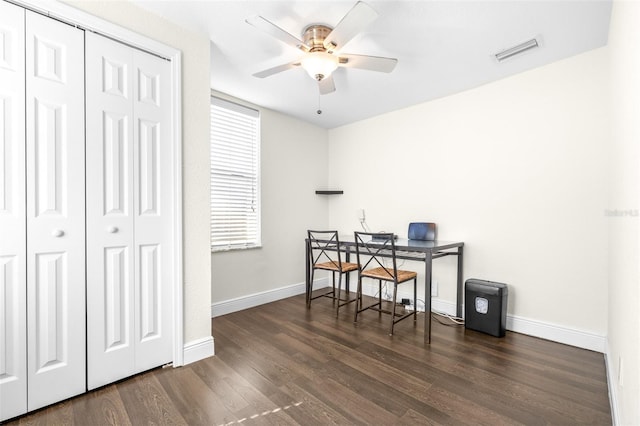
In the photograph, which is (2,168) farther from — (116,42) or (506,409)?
(506,409)

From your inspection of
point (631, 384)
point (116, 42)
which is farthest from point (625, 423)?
point (116, 42)

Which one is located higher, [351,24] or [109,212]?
[351,24]

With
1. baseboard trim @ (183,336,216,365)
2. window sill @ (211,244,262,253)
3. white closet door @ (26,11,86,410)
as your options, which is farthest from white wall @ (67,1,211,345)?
window sill @ (211,244,262,253)

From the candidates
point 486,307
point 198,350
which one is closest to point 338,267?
point 486,307

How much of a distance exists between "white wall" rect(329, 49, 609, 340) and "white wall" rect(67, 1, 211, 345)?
7.66ft

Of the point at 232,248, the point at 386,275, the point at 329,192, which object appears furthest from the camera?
A: the point at 329,192

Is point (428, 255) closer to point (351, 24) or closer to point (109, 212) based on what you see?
point (351, 24)

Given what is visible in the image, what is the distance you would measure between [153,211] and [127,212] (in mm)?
156

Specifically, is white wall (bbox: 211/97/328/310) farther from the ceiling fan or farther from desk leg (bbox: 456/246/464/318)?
desk leg (bbox: 456/246/464/318)

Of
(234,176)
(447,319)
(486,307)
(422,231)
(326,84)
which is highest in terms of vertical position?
(326,84)

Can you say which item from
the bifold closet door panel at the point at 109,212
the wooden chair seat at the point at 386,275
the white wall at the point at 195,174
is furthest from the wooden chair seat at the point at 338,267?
the bifold closet door panel at the point at 109,212

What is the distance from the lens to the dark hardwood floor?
64.1 inches

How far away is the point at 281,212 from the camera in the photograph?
3.91 m

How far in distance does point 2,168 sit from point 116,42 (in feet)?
3.23
